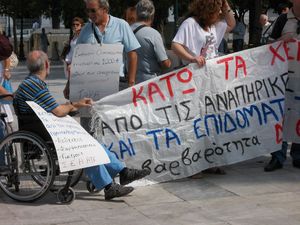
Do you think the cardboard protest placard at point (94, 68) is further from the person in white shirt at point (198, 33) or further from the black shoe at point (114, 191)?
the black shoe at point (114, 191)

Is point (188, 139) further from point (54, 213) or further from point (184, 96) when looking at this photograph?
point (54, 213)

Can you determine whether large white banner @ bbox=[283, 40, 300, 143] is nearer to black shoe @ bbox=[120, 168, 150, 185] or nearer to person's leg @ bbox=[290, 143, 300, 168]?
person's leg @ bbox=[290, 143, 300, 168]

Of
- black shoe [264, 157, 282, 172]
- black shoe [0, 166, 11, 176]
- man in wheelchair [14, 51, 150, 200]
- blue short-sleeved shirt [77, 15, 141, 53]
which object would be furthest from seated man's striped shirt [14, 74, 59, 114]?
black shoe [264, 157, 282, 172]

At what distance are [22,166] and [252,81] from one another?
8.28 feet

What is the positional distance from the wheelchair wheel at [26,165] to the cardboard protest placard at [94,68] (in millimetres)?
831

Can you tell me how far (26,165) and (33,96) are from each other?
628mm

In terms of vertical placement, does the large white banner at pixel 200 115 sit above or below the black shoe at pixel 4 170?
above

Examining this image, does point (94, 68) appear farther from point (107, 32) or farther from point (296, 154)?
point (296, 154)

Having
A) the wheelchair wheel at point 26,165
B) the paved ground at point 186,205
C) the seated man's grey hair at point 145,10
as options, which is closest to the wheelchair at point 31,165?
the wheelchair wheel at point 26,165

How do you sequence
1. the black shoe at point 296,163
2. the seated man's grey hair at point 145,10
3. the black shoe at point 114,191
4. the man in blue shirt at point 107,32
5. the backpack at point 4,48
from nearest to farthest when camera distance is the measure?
the black shoe at point 114,191 < the man in blue shirt at point 107,32 < the backpack at point 4,48 < the seated man's grey hair at point 145,10 < the black shoe at point 296,163

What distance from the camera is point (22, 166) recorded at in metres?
6.36

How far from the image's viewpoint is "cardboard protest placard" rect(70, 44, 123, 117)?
6.84 metres

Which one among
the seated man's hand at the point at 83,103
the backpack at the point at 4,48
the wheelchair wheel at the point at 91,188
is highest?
the backpack at the point at 4,48

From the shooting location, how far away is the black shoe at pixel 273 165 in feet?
25.0
